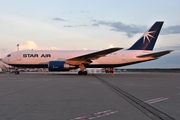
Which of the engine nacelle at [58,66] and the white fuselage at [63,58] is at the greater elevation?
the white fuselage at [63,58]

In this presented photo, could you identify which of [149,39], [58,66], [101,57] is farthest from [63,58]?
[149,39]

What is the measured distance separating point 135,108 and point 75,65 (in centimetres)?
2224

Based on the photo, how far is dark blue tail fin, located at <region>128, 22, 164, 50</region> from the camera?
31.2 meters

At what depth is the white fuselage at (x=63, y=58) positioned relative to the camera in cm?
3098

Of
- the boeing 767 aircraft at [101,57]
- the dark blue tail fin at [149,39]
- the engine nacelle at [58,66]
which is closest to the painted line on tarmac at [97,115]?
the engine nacelle at [58,66]

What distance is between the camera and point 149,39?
1241 inches

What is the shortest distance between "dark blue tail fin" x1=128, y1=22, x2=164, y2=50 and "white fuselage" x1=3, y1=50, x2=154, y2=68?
0.74 metres

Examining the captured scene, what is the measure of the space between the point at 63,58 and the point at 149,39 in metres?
11.8

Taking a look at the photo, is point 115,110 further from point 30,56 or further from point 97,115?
point 30,56

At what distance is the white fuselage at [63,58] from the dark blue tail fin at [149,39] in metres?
0.74

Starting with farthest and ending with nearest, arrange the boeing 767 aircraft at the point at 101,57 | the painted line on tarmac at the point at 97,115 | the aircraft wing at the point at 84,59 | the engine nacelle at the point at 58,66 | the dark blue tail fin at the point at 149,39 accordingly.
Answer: the dark blue tail fin at the point at 149,39 < the boeing 767 aircraft at the point at 101,57 < the engine nacelle at the point at 58,66 < the aircraft wing at the point at 84,59 < the painted line on tarmac at the point at 97,115

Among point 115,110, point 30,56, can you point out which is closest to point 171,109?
point 115,110

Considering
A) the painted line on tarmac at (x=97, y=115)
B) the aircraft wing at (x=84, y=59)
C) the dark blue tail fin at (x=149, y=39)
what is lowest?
the painted line on tarmac at (x=97, y=115)

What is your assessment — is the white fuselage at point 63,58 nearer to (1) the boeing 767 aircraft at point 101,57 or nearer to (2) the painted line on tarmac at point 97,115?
(1) the boeing 767 aircraft at point 101,57
